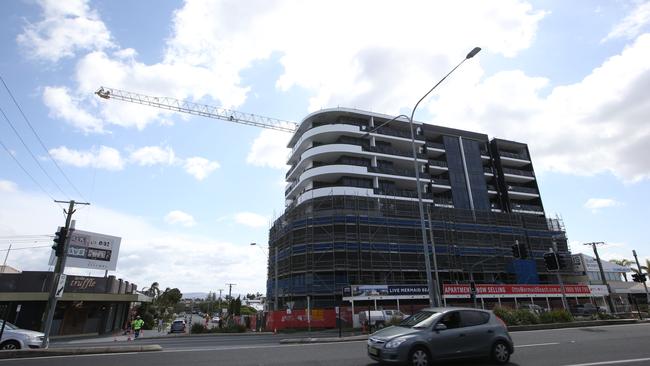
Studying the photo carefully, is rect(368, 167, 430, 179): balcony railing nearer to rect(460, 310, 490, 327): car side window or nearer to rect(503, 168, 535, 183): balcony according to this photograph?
rect(503, 168, 535, 183): balcony

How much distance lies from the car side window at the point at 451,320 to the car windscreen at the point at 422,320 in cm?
23

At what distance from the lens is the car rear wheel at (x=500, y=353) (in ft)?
29.0

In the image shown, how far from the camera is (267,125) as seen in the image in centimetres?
7050

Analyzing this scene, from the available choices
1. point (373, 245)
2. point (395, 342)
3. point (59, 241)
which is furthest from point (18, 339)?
point (373, 245)

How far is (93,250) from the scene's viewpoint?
40656 millimetres

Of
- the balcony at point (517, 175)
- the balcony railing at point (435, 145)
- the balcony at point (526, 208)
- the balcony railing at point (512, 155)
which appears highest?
the balcony railing at point (512, 155)

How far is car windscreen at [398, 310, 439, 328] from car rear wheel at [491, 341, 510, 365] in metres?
1.63

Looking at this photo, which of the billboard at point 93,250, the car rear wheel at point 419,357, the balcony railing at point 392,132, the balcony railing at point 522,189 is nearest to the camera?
the car rear wheel at point 419,357

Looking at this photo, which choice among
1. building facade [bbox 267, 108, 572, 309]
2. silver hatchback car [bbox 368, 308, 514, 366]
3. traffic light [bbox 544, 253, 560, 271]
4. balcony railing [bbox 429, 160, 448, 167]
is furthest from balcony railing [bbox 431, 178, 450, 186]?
silver hatchback car [bbox 368, 308, 514, 366]

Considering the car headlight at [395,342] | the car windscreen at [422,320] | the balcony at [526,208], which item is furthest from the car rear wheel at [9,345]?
the balcony at [526,208]

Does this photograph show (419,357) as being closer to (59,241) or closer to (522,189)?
(59,241)

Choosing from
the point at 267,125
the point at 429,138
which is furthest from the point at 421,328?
the point at 267,125

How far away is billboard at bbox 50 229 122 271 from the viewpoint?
3922cm

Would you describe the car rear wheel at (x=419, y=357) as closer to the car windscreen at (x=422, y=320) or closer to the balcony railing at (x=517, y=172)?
the car windscreen at (x=422, y=320)
